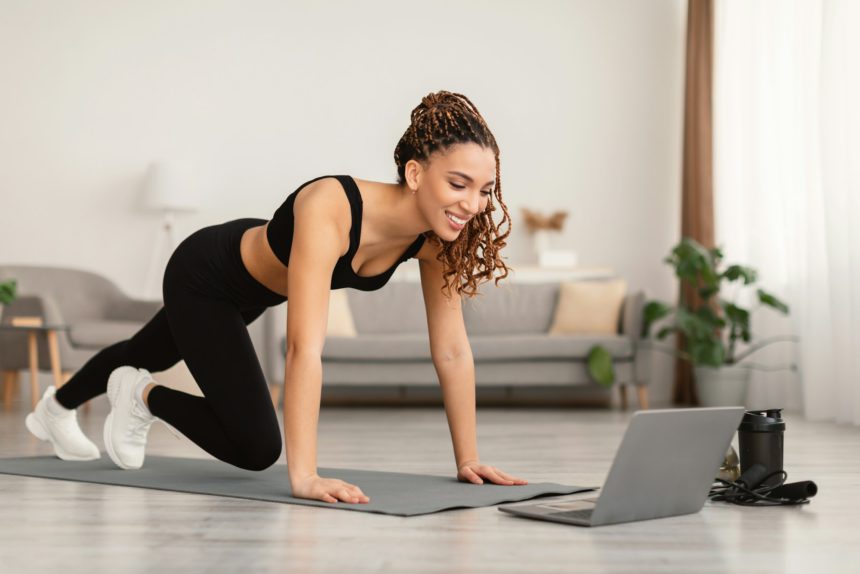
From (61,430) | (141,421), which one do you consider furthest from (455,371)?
(61,430)

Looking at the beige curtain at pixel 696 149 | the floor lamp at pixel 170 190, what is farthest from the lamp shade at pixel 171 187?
the beige curtain at pixel 696 149

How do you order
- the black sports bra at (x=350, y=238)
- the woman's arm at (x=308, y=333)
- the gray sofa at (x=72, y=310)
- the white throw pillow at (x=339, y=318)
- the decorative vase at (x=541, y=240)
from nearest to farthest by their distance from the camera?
the woman's arm at (x=308, y=333), the black sports bra at (x=350, y=238), the gray sofa at (x=72, y=310), the white throw pillow at (x=339, y=318), the decorative vase at (x=541, y=240)

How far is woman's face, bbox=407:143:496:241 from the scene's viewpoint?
2.06 metres

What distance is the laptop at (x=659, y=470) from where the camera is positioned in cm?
179

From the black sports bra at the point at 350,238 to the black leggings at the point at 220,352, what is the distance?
0.60 feet

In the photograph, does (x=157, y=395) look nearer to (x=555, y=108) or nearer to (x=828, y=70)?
(x=828, y=70)

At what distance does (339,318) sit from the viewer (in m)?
5.76

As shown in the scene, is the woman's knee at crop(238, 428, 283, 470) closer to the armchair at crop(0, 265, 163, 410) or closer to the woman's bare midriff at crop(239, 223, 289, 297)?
the woman's bare midriff at crop(239, 223, 289, 297)

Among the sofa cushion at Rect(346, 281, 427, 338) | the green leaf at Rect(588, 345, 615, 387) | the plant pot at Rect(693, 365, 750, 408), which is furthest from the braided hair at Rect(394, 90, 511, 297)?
the sofa cushion at Rect(346, 281, 427, 338)

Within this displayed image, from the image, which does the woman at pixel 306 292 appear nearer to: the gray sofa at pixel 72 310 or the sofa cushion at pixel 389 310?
the gray sofa at pixel 72 310

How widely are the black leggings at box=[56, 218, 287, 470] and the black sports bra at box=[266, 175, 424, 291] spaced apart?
7.2 inches

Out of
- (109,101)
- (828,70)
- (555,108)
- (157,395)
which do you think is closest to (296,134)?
(109,101)

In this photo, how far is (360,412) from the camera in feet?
17.9

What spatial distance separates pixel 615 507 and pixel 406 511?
1.28 ft
